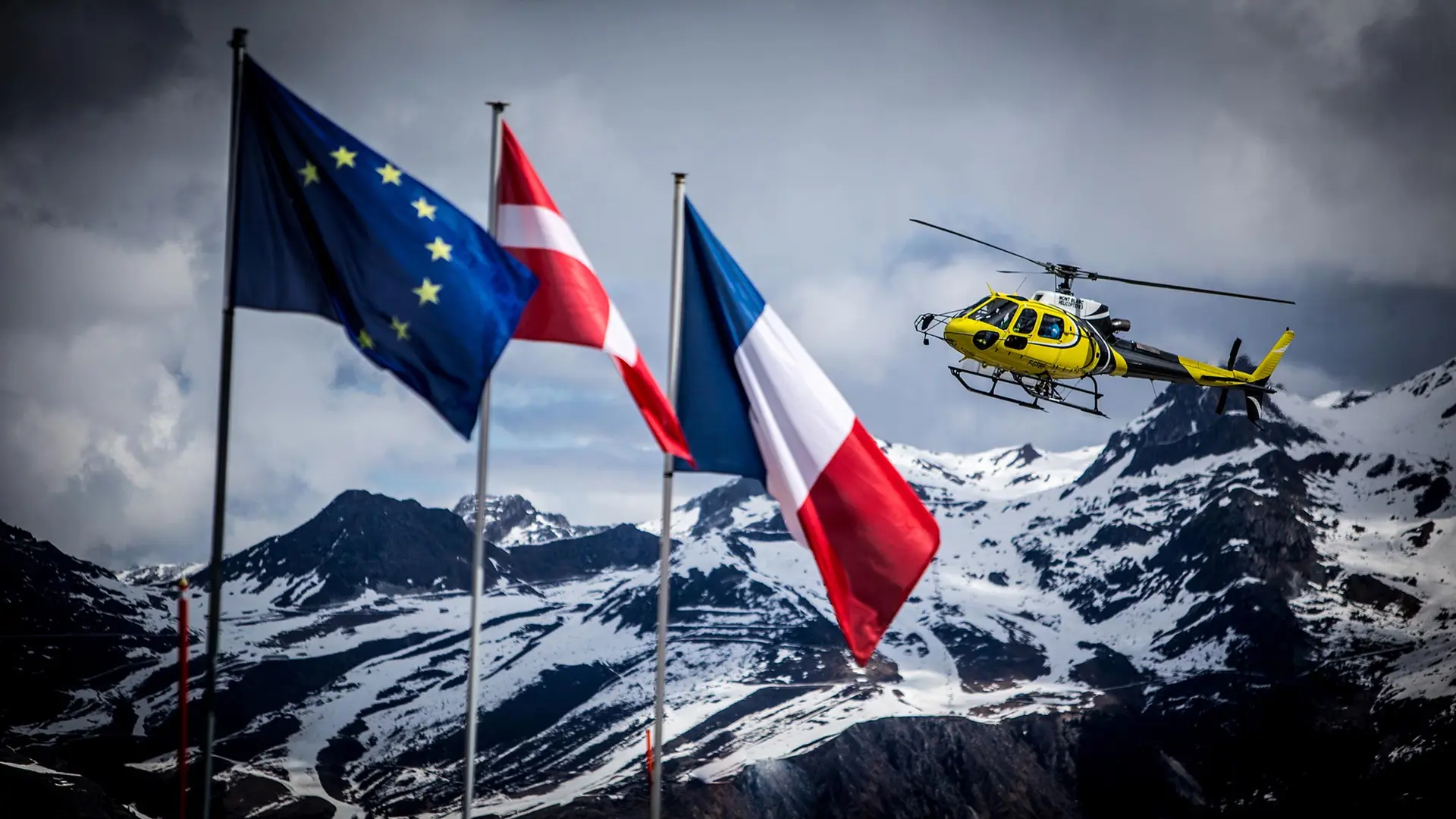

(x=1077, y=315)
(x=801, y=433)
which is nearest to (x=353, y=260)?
(x=801, y=433)

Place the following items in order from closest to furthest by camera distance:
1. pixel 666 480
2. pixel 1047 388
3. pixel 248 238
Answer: pixel 248 238, pixel 666 480, pixel 1047 388

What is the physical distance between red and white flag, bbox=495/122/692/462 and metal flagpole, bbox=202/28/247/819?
596 centimetres

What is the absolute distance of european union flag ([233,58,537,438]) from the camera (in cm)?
3175

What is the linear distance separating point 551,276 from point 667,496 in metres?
5.75

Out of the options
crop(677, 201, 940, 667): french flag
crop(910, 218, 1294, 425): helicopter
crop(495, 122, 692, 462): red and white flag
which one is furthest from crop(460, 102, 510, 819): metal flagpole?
crop(910, 218, 1294, 425): helicopter

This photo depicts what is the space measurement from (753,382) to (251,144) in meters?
12.4

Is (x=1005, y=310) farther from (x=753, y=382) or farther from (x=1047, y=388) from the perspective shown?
(x=753, y=382)

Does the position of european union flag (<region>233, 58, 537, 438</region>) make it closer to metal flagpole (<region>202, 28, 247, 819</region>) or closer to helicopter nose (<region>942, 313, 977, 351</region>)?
metal flagpole (<region>202, 28, 247, 819</region>)

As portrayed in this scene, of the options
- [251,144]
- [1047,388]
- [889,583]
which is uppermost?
[1047,388]

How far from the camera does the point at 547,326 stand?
34188 mm

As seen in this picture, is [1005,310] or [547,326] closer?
[547,326]

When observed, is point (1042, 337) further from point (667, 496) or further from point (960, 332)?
point (667, 496)

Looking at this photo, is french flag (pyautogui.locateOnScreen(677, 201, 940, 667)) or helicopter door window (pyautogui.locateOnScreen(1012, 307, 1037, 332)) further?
helicopter door window (pyautogui.locateOnScreen(1012, 307, 1037, 332))

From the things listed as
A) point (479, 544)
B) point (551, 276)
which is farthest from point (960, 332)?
point (479, 544)
